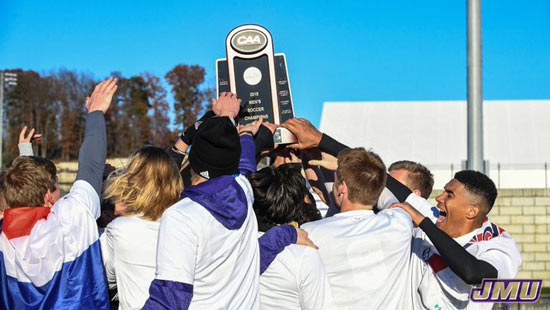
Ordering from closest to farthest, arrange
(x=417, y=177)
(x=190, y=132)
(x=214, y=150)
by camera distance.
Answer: (x=214, y=150), (x=190, y=132), (x=417, y=177)

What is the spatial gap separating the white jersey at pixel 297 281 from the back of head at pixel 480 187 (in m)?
0.99

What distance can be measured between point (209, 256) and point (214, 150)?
50cm

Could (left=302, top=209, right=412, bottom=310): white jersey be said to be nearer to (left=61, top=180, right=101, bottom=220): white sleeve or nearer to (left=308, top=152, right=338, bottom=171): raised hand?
(left=308, top=152, right=338, bottom=171): raised hand

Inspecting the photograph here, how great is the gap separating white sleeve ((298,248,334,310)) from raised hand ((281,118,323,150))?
96 centimetres

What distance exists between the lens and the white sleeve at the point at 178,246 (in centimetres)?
295

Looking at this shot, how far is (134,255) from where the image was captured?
11.7 feet

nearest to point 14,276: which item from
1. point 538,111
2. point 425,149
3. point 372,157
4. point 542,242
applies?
point 372,157

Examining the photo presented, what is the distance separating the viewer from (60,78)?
65.6 meters

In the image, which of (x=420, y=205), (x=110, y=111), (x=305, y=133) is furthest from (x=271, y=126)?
(x=110, y=111)

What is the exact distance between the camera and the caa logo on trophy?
5.12 m

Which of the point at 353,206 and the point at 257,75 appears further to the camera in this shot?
the point at 257,75

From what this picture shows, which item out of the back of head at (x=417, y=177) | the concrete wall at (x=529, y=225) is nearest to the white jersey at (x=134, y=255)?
the back of head at (x=417, y=177)

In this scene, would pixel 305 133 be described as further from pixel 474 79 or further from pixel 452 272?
pixel 474 79

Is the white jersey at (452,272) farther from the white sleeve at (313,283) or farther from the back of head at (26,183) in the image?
the back of head at (26,183)
